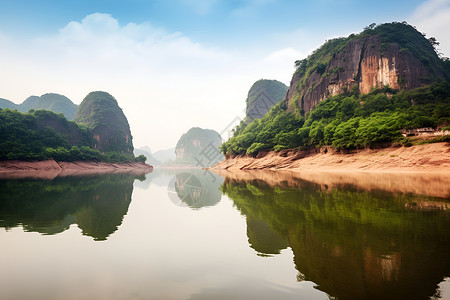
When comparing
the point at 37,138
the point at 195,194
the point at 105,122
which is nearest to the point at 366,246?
the point at 195,194

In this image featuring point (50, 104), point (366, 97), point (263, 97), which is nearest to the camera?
point (366, 97)

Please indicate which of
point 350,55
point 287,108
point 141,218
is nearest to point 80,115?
point 287,108

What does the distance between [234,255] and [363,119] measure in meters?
43.3

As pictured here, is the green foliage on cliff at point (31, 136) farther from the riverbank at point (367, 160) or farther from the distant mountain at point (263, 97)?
the distant mountain at point (263, 97)

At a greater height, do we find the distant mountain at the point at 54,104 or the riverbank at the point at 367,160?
the distant mountain at the point at 54,104

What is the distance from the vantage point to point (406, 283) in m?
3.18

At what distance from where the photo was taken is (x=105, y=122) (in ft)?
413

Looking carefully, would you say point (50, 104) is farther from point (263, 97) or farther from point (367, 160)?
point (367, 160)

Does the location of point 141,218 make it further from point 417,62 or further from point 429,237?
point 417,62

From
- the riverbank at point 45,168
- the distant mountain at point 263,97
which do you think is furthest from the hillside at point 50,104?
the distant mountain at point 263,97

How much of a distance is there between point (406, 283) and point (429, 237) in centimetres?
267

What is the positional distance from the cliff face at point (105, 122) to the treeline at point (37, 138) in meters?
23.1

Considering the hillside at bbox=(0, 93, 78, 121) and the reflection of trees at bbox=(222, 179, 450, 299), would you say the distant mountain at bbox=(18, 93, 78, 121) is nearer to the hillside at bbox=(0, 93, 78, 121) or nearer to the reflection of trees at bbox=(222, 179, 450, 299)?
the hillside at bbox=(0, 93, 78, 121)

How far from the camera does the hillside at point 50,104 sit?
177m
